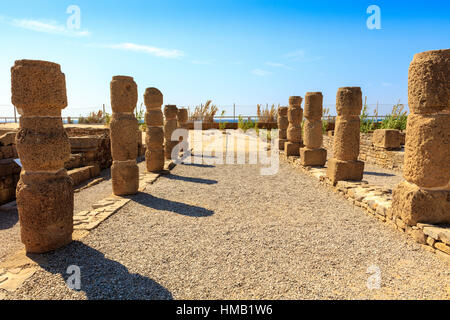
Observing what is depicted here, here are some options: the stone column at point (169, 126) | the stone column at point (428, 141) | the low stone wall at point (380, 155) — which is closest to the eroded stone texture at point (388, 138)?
the low stone wall at point (380, 155)

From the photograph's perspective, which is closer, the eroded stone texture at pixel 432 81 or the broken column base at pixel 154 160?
the eroded stone texture at pixel 432 81

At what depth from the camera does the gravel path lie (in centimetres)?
272

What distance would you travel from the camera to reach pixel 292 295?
2648mm

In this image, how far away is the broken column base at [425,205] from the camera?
12.1 ft

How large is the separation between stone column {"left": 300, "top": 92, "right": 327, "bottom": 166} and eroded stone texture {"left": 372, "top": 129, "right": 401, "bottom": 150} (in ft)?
7.50

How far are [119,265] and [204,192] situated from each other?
132 inches

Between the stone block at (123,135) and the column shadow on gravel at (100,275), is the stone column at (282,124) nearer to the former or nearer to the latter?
the stone block at (123,135)

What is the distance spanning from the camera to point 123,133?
5.55 meters

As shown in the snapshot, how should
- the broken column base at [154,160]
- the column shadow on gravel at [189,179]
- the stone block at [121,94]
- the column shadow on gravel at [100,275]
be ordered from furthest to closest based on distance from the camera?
the broken column base at [154,160] < the column shadow on gravel at [189,179] < the stone block at [121,94] < the column shadow on gravel at [100,275]

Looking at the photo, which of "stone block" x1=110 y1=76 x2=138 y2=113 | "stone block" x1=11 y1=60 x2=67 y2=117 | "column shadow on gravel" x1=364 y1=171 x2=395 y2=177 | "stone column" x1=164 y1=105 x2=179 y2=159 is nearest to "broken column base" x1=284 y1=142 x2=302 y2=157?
"column shadow on gravel" x1=364 y1=171 x2=395 y2=177

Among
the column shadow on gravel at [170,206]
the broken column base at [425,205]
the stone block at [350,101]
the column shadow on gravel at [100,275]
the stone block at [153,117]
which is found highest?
the stone block at [350,101]

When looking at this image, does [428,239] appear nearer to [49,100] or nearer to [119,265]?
[119,265]

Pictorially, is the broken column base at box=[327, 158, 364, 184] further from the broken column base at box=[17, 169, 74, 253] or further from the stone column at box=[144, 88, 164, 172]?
the broken column base at box=[17, 169, 74, 253]

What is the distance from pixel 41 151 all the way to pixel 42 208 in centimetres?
66
